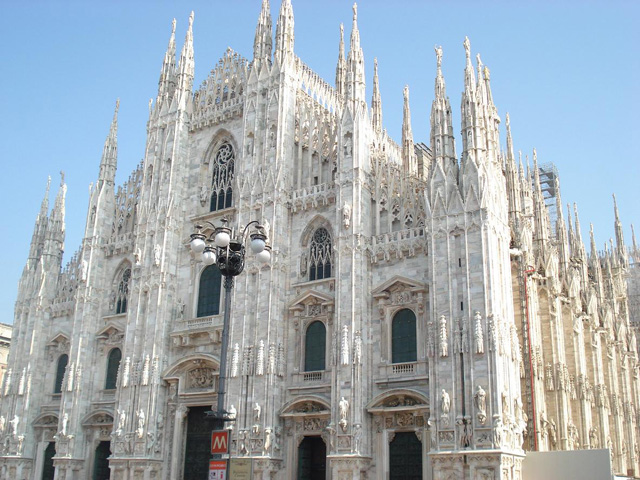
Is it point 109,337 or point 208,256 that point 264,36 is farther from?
point 208,256

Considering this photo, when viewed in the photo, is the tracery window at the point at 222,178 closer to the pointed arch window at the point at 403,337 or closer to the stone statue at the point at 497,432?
the pointed arch window at the point at 403,337

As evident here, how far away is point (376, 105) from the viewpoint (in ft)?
138

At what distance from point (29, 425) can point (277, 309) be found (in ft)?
56.8

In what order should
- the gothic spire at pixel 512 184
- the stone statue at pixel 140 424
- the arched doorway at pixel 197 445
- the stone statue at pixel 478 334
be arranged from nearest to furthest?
1. the stone statue at pixel 478 334
2. the arched doorway at pixel 197 445
3. the stone statue at pixel 140 424
4. the gothic spire at pixel 512 184

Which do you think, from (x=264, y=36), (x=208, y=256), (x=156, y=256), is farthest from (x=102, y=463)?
(x=264, y=36)

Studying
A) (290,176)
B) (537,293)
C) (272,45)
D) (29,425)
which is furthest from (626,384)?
(29,425)

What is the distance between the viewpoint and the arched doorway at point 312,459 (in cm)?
2911

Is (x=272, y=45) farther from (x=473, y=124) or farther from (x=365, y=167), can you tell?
(x=473, y=124)

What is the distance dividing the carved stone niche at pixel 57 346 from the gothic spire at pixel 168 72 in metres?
14.4

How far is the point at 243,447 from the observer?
29.3 meters

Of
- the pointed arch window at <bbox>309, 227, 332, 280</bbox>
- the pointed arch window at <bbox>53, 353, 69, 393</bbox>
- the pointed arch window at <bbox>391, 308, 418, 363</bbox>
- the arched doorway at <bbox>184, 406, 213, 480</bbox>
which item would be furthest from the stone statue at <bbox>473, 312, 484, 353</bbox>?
the pointed arch window at <bbox>53, 353, 69, 393</bbox>

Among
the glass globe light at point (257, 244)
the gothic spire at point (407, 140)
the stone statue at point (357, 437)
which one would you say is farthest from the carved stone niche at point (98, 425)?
the glass globe light at point (257, 244)

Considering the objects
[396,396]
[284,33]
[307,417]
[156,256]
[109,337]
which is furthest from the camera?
[109,337]

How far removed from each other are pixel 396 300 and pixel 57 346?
21427 millimetres
